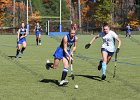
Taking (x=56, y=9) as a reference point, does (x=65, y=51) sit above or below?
below

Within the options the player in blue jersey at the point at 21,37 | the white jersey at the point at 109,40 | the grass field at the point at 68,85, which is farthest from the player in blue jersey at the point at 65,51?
the player in blue jersey at the point at 21,37

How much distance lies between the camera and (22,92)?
12039mm

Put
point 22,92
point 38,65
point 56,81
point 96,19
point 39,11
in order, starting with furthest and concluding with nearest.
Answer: point 39,11 < point 96,19 < point 38,65 < point 56,81 < point 22,92

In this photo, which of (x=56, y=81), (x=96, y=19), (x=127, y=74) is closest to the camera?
(x=56, y=81)

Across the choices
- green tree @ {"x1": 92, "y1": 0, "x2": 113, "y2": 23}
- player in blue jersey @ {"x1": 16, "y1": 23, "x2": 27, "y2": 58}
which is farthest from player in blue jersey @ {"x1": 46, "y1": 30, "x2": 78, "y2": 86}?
green tree @ {"x1": 92, "y1": 0, "x2": 113, "y2": 23}

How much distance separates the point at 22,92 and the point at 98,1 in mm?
76564

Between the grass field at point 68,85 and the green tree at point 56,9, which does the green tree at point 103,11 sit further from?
the grass field at point 68,85

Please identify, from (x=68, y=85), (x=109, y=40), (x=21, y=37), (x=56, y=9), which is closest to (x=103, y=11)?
(x=56, y=9)

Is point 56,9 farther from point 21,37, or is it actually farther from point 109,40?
point 109,40

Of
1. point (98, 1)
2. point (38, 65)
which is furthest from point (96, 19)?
point (38, 65)

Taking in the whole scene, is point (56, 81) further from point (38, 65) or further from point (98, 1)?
point (98, 1)

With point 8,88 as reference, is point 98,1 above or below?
above

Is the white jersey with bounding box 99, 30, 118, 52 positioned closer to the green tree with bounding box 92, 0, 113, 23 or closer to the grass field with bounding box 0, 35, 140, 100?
the grass field with bounding box 0, 35, 140, 100

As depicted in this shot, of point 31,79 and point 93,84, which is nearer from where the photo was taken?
point 93,84
